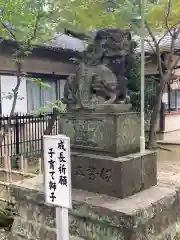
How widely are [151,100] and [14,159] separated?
20.7 ft

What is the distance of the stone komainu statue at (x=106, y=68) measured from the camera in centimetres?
376

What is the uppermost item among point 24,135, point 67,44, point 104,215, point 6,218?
point 67,44

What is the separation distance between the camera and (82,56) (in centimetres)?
414

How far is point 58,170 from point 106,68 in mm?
1858

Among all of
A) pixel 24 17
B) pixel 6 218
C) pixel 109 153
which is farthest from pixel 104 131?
pixel 24 17

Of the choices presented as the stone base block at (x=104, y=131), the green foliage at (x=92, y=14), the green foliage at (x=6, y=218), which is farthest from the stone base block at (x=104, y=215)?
the green foliage at (x=92, y=14)

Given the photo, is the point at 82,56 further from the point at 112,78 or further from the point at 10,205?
the point at 10,205

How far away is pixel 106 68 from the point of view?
3822 mm

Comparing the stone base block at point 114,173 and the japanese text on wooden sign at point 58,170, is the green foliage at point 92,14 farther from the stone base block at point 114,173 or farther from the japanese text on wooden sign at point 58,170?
the japanese text on wooden sign at point 58,170

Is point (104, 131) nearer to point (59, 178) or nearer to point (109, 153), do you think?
point (109, 153)

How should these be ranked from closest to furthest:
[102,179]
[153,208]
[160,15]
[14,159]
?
[153,208]
[102,179]
[160,15]
[14,159]

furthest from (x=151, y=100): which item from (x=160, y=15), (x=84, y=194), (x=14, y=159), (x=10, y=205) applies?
(x=84, y=194)

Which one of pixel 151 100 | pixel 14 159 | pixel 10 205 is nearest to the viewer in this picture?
pixel 10 205

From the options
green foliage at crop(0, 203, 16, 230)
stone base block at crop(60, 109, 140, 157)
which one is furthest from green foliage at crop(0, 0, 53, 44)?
green foliage at crop(0, 203, 16, 230)
